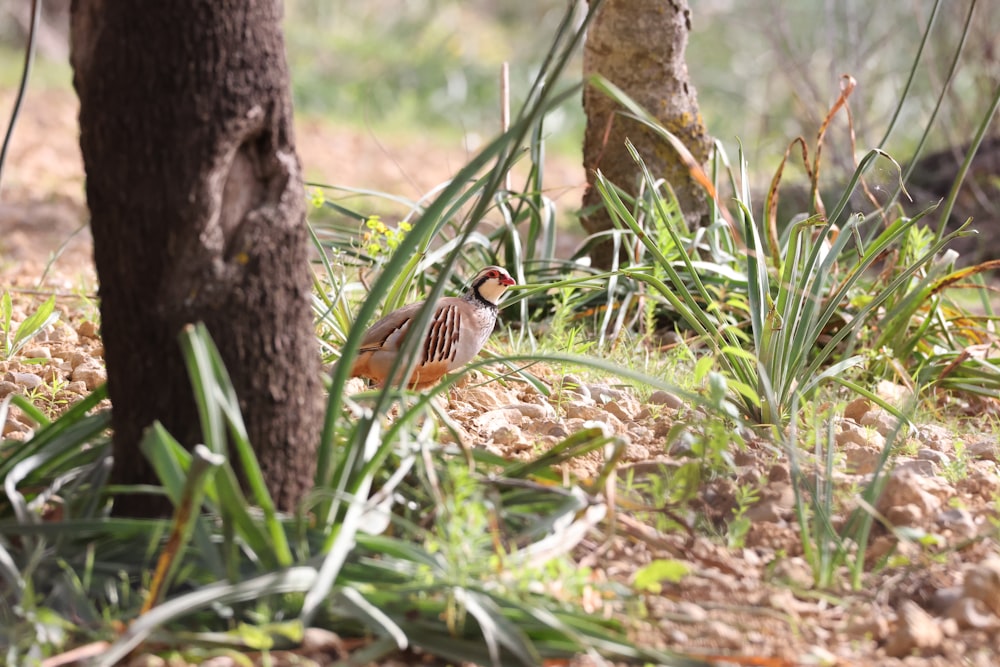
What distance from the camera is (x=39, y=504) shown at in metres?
1.61

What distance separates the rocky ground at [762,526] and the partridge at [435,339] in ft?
0.31

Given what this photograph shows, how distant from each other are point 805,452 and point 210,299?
1251 mm

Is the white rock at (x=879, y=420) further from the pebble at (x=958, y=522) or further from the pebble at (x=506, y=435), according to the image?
the pebble at (x=506, y=435)

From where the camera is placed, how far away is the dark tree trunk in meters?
1.52

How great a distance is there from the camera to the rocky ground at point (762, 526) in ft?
5.16

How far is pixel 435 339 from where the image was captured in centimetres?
261

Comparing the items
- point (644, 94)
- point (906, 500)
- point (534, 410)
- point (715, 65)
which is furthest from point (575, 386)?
point (715, 65)

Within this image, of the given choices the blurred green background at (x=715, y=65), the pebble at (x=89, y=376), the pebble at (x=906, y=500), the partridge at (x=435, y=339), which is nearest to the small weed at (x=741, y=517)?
the pebble at (x=906, y=500)

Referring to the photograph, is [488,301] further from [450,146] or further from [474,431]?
[450,146]

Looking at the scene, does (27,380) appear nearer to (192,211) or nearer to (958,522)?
(192,211)

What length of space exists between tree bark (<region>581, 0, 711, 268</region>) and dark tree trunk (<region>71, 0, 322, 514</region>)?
202 centimetres

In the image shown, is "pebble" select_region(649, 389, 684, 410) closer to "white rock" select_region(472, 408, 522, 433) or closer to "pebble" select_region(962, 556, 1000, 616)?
"white rock" select_region(472, 408, 522, 433)

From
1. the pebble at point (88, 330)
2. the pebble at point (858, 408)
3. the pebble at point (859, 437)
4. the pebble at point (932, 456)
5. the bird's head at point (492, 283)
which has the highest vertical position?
the bird's head at point (492, 283)

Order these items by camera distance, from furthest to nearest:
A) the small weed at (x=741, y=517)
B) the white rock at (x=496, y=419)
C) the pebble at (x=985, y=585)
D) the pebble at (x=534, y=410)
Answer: the pebble at (x=534, y=410), the white rock at (x=496, y=419), the small weed at (x=741, y=517), the pebble at (x=985, y=585)
